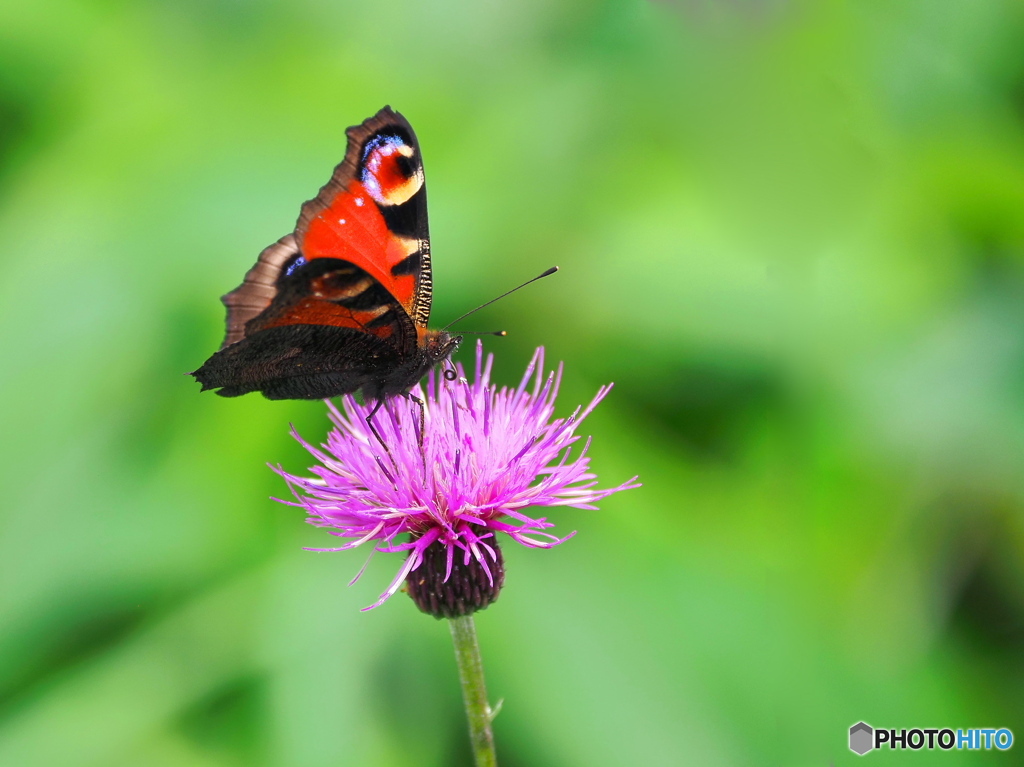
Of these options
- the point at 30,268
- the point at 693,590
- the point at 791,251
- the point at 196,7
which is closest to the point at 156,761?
the point at 693,590

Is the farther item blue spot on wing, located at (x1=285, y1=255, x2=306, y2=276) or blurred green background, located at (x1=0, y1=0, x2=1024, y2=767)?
blurred green background, located at (x1=0, y1=0, x2=1024, y2=767)

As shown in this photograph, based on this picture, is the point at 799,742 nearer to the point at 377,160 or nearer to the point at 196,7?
the point at 377,160

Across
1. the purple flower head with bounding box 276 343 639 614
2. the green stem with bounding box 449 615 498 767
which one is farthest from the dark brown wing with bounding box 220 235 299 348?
the green stem with bounding box 449 615 498 767

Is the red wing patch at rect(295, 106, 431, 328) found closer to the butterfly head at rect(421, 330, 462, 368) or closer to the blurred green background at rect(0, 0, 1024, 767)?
the butterfly head at rect(421, 330, 462, 368)

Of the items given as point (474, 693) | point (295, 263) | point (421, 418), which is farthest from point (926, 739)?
point (295, 263)

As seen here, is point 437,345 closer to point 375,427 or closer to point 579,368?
point 375,427

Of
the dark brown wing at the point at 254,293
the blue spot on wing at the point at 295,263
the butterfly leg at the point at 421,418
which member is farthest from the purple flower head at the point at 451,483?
the blue spot on wing at the point at 295,263

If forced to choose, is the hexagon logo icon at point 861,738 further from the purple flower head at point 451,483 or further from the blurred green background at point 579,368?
the purple flower head at point 451,483
